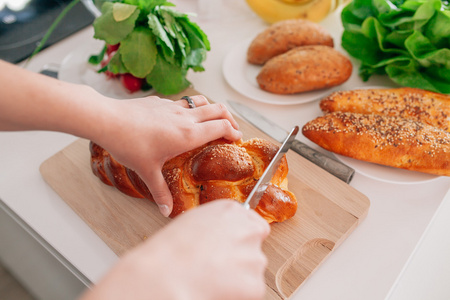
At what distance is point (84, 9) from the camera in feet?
6.12

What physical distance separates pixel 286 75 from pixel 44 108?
825 mm

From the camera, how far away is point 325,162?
1103mm

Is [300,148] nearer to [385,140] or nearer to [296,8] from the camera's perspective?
[385,140]

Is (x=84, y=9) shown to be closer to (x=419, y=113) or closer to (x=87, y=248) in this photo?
(x=87, y=248)

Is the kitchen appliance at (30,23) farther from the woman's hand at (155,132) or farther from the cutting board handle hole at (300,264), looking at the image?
the cutting board handle hole at (300,264)

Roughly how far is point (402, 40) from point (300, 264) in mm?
852

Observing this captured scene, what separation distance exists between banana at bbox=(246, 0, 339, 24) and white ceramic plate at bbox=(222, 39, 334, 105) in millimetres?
192

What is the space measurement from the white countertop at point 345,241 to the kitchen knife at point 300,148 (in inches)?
2.7

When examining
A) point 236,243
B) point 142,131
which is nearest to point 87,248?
point 142,131

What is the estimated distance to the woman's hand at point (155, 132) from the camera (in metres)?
0.74

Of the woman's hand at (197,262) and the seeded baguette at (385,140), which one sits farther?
the seeded baguette at (385,140)

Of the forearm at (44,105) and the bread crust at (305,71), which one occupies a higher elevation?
the forearm at (44,105)

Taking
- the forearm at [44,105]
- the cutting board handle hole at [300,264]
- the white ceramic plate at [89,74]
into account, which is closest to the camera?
the forearm at [44,105]

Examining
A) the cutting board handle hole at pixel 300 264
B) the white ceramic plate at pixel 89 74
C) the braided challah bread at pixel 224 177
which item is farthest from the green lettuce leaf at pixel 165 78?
the cutting board handle hole at pixel 300 264
